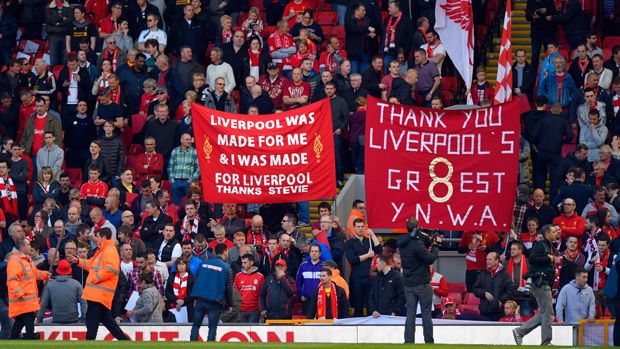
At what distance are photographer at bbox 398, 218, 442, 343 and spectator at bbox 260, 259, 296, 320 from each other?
10.4 ft

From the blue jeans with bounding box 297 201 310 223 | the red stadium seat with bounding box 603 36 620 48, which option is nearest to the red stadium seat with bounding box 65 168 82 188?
the blue jeans with bounding box 297 201 310 223

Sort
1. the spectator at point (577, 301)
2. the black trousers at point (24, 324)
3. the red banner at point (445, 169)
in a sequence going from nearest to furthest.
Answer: the black trousers at point (24, 324) → the spectator at point (577, 301) → the red banner at point (445, 169)

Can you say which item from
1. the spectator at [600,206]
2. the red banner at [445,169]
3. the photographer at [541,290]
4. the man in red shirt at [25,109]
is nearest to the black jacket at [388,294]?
the red banner at [445,169]

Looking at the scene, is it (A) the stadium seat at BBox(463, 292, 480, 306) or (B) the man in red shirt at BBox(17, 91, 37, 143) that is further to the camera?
(B) the man in red shirt at BBox(17, 91, 37, 143)

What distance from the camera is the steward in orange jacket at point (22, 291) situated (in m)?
22.4

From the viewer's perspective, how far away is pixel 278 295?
24188 millimetres

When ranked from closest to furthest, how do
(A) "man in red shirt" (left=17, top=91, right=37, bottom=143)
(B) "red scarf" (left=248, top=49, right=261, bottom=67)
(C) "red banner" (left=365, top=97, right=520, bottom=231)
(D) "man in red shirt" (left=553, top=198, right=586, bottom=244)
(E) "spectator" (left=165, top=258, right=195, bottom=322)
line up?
(C) "red banner" (left=365, top=97, right=520, bottom=231) < (E) "spectator" (left=165, top=258, right=195, bottom=322) < (D) "man in red shirt" (left=553, top=198, right=586, bottom=244) < (A) "man in red shirt" (left=17, top=91, right=37, bottom=143) < (B) "red scarf" (left=248, top=49, right=261, bottom=67)

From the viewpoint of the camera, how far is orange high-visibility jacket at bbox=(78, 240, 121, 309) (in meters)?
21.6

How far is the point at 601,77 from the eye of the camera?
92.9 feet

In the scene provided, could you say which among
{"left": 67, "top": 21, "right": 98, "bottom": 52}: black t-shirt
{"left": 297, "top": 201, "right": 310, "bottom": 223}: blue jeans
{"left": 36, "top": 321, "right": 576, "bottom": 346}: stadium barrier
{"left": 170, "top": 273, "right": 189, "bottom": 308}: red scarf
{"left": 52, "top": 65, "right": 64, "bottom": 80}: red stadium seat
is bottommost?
{"left": 36, "top": 321, "right": 576, "bottom": 346}: stadium barrier

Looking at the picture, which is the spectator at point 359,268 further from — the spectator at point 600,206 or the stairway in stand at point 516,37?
the stairway in stand at point 516,37

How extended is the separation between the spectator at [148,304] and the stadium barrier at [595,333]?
5948 millimetres

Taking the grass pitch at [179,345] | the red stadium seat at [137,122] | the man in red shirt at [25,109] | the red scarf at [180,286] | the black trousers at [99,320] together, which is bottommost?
the grass pitch at [179,345]

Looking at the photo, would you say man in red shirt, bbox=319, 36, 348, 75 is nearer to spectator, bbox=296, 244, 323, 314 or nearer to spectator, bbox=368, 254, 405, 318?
spectator, bbox=296, 244, 323, 314
